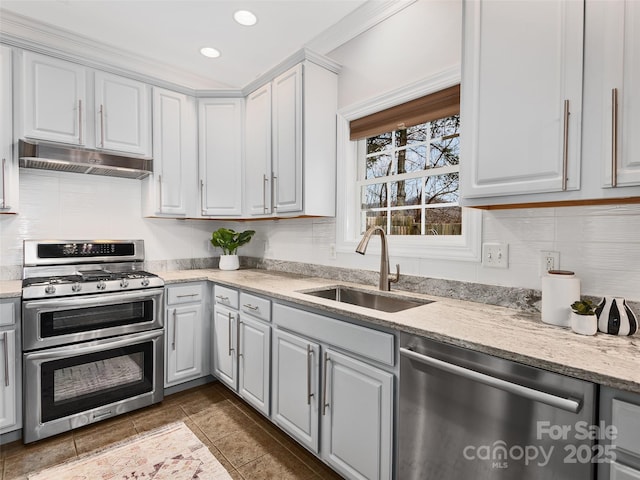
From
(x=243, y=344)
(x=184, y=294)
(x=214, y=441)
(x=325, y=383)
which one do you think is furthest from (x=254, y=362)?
(x=184, y=294)

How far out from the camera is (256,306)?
7.34 feet

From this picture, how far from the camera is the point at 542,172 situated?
128 cm

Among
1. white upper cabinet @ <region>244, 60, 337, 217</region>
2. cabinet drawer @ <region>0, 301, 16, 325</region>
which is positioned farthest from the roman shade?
cabinet drawer @ <region>0, 301, 16, 325</region>

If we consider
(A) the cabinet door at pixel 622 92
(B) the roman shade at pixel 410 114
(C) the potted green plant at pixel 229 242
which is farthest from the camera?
(C) the potted green plant at pixel 229 242

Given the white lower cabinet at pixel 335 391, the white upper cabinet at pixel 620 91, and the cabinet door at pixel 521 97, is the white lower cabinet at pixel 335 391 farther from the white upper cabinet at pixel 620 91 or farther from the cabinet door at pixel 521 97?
the white upper cabinet at pixel 620 91

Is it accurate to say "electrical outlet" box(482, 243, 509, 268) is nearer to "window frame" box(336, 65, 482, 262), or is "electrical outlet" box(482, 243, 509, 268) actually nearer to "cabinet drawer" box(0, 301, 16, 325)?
"window frame" box(336, 65, 482, 262)

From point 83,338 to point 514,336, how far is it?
2438 mm

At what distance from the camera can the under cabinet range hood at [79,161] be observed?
224 centimetres

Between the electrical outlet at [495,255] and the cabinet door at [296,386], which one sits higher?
the electrical outlet at [495,255]

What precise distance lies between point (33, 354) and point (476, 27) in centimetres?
290

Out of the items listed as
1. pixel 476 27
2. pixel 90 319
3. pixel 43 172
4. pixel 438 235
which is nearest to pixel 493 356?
pixel 438 235

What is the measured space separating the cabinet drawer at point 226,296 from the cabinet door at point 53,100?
144 centimetres

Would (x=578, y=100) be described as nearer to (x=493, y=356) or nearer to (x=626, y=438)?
(x=493, y=356)

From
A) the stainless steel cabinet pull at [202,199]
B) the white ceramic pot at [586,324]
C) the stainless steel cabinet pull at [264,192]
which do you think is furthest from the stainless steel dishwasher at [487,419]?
the stainless steel cabinet pull at [202,199]
